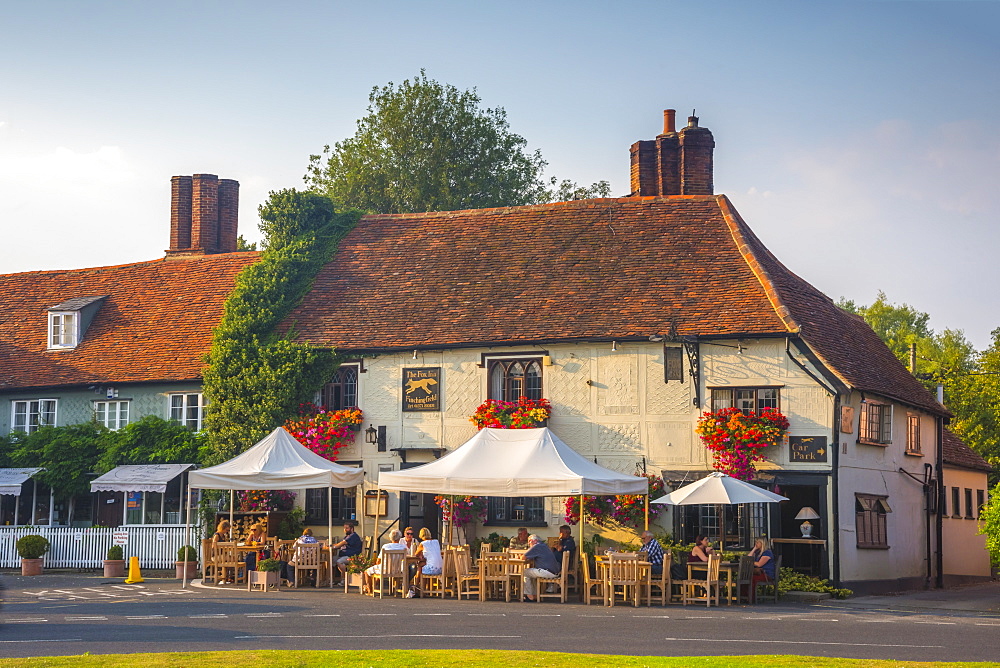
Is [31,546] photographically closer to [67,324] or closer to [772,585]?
[67,324]

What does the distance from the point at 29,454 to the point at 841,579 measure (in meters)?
20.1

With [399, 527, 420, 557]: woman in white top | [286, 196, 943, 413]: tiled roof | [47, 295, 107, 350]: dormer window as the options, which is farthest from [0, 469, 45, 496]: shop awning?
[399, 527, 420, 557]: woman in white top

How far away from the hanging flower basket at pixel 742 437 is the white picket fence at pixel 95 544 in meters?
12.4

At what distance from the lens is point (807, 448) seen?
26953 mm

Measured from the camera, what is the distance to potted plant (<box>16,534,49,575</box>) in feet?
98.9

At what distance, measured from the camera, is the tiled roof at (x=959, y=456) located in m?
36.0

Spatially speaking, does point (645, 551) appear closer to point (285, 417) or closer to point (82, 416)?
point (285, 417)

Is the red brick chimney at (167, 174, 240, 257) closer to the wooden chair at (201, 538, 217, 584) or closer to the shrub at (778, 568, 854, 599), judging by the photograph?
the wooden chair at (201, 538, 217, 584)

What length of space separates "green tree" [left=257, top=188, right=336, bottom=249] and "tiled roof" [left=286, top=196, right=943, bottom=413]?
1.28 m

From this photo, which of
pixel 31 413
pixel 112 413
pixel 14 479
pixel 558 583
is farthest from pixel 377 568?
pixel 31 413

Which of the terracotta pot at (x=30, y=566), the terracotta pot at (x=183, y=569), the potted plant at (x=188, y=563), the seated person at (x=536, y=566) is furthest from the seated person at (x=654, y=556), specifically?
the terracotta pot at (x=30, y=566)

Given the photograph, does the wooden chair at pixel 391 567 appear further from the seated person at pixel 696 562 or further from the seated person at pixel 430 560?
the seated person at pixel 696 562

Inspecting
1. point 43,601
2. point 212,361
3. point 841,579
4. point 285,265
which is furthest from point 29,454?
point 841,579

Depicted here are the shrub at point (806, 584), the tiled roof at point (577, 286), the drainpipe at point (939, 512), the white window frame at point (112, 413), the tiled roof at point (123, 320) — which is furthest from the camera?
the white window frame at point (112, 413)
